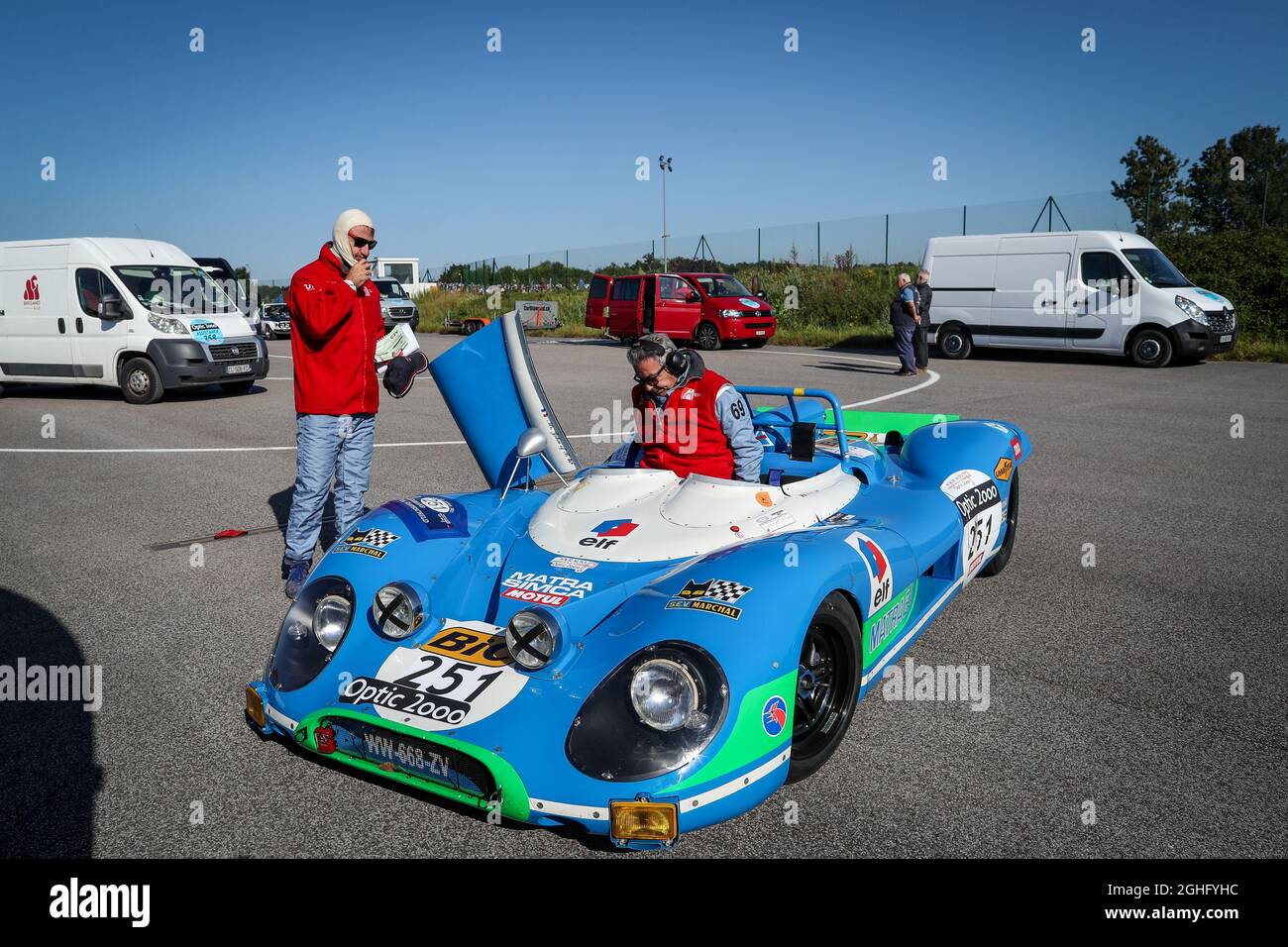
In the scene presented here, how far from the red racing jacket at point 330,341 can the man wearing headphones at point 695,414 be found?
1.55 m

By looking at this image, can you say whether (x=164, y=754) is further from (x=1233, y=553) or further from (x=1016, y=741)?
(x=1233, y=553)

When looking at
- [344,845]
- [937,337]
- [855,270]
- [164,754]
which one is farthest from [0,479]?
[855,270]

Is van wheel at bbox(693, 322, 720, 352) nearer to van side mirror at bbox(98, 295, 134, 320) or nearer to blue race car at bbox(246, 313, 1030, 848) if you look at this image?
van side mirror at bbox(98, 295, 134, 320)

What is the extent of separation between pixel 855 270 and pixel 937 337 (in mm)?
9797

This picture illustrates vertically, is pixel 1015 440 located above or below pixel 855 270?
below

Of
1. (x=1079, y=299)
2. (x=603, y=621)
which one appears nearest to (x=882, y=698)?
(x=603, y=621)

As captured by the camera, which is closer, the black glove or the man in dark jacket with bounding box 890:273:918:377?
the black glove

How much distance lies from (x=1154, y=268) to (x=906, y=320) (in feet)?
15.9

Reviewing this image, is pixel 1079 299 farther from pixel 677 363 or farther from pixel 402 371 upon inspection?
pixel 402 371

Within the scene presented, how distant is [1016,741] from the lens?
3479mm

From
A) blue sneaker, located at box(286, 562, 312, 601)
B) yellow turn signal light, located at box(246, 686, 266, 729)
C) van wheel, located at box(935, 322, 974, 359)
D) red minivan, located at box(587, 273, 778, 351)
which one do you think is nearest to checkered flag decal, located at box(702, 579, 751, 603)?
yellow turn signal light, located at box(246, 686, 266, 729)

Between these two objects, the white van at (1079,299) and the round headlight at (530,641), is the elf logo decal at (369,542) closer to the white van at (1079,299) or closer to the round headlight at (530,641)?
the round headlight at (530,641)

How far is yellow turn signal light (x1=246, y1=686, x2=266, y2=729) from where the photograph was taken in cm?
329

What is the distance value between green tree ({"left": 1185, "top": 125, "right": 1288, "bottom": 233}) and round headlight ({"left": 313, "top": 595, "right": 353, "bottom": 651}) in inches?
974
